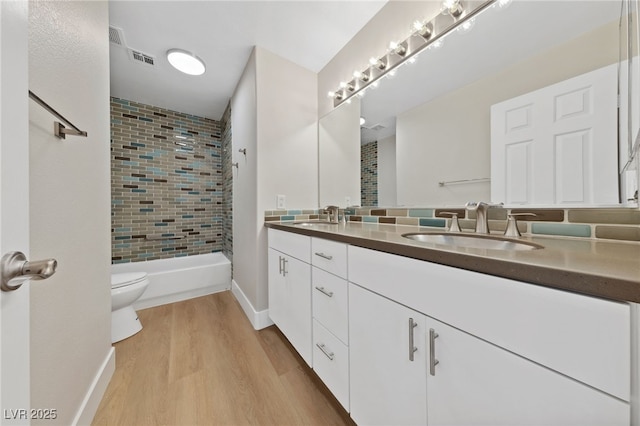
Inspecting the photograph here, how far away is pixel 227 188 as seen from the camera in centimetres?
311

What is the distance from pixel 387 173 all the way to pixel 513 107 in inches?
28.5

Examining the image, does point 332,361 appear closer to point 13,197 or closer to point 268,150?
point 13,197

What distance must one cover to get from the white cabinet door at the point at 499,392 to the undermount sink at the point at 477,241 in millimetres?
405

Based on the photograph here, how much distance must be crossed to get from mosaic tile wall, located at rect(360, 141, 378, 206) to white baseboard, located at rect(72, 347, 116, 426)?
1.85 meters

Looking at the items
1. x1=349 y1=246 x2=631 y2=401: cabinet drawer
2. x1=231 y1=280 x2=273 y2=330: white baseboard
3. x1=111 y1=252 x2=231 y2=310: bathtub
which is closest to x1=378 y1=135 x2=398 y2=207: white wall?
x1=349 y1=246 x2=631 y2=401: cabinet drawer

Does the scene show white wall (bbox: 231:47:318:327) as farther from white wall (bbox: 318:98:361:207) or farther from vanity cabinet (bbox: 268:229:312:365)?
vanity cabinet (bbox: 268:229:312:365)

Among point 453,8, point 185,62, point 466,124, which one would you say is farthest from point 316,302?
point 185,62

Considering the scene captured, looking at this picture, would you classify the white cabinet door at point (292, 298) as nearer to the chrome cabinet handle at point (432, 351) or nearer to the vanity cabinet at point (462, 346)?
the vanity cabinet at point (462, 346)

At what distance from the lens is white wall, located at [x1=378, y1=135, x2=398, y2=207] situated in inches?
59.1

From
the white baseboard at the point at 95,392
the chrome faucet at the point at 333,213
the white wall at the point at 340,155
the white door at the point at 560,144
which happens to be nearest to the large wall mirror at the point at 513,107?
the white door at the point at 560,144

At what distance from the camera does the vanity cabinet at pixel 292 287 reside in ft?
4.14

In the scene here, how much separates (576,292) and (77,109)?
177cm

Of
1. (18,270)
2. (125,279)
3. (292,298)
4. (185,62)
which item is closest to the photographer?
(18,270)

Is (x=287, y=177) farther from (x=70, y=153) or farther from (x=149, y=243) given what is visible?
(x=149, y=243)
